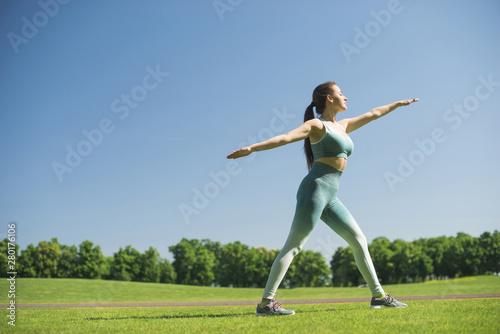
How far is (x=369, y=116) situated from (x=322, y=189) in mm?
1928

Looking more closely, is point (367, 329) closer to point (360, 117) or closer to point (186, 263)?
point (360, 117)

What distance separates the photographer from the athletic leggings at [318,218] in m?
5.40

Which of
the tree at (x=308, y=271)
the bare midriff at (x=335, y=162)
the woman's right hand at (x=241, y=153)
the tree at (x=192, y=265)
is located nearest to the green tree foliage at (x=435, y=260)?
the tree at (x=308, y=271)

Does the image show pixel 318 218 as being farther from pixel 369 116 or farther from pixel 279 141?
pixel 369 116

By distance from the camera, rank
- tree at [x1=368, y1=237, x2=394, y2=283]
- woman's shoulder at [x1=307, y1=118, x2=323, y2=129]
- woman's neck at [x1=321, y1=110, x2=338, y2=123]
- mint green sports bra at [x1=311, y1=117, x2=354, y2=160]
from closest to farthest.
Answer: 1. woman's shoulder at [x1=307, y1=118, x2=323, y2=129]
2. mint green sports bra at [x1=311, y1=117, x2=354, y2=160]
3. woman's neck at [x1=321, y1=110, x2=338, y2=123]
4. tree at [x1=368, y1=237, x2=394, y2=283]

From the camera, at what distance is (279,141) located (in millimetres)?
4934

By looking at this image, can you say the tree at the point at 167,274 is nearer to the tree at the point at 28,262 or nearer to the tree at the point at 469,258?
the tree at the point at 28,262

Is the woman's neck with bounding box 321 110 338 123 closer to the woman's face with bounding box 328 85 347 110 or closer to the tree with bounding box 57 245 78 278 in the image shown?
the woman's face with bounding box 328 85 347 110

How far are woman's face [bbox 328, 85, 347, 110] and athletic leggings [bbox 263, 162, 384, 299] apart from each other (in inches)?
46.4

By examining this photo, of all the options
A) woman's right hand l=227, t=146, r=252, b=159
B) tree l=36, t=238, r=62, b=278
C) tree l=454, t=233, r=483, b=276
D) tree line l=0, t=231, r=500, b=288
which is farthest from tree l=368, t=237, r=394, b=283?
woman's right hand l=227, t=146, r=252, b=159

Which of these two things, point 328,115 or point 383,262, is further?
point 383,262

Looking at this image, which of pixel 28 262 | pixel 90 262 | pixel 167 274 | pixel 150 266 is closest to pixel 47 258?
pixel 28 262

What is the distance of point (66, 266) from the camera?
6900 cm

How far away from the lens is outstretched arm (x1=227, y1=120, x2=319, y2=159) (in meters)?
4.64
